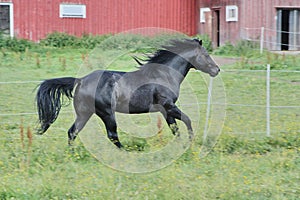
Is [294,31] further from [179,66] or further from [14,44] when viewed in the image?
[179,66]

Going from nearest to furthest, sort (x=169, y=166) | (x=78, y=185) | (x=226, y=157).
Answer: (x=78, y=185) → (x=169, y=166) → (x=226, y=157)

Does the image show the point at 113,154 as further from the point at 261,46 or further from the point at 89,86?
the point at 261,46

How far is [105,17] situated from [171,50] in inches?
630

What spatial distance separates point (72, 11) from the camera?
25.3 metres

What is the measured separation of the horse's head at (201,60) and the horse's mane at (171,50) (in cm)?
7

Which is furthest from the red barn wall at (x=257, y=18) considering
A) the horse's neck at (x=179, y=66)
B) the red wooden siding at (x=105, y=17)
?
the horse's neck at (x=179, y=66)

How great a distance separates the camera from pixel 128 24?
25766 mm

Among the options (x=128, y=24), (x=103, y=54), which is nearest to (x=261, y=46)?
(x=128, y=24)

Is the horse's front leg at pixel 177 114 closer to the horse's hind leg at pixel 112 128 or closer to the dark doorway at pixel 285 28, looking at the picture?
the horse's hind leg at pixel 112 128

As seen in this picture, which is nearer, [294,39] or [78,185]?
[78,185]

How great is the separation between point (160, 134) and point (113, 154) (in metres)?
1.24

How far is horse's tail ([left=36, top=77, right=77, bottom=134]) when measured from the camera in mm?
9336

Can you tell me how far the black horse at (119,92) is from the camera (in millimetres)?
9297

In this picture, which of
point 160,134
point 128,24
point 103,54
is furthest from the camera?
point 128,24
